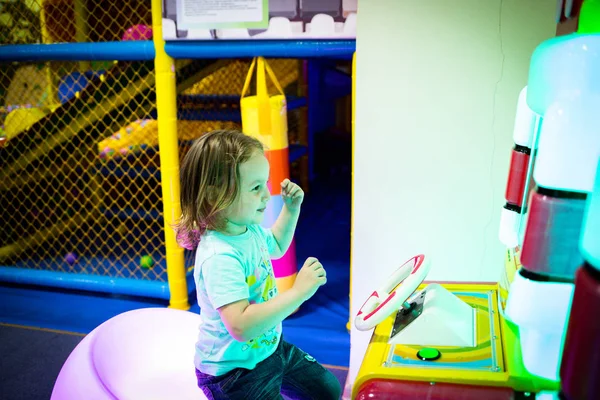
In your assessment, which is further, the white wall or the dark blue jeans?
the white wall

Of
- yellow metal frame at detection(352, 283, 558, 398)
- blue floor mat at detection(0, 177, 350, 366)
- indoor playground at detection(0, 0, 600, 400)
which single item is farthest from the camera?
blue floor mat at detection(0, 177, 350, 366)

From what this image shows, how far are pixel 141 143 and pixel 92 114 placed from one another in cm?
92

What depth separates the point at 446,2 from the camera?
146 centimetres

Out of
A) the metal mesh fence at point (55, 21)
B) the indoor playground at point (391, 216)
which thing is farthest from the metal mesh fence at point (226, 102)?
the metal mesh fence at point (55, 21)

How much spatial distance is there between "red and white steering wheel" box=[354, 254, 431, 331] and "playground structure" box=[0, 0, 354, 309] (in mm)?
979

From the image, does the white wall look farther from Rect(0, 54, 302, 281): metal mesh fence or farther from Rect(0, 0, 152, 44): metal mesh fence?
Rect(0, 0, 152, 44): metal mesh fence

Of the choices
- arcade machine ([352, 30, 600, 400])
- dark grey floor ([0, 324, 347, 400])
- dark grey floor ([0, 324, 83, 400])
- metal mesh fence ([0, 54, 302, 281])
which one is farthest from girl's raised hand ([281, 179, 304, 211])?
metal mesh fence ([0, 54, 302, 281])

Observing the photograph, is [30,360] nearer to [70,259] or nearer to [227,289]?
[70,259]

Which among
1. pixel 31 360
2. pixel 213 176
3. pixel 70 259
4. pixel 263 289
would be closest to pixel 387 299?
pixel 263 289

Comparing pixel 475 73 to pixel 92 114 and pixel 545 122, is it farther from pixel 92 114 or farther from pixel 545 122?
pixel 92 114

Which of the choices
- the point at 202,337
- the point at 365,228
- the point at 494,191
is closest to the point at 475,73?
the point at 494,191

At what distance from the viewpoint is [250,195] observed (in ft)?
3.48

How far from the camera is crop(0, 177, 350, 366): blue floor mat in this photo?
2.10 m

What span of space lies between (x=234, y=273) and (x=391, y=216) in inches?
28.4
